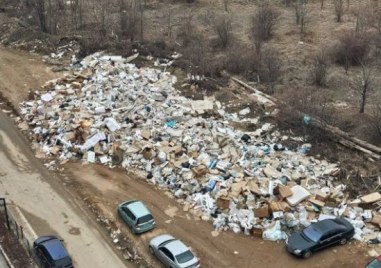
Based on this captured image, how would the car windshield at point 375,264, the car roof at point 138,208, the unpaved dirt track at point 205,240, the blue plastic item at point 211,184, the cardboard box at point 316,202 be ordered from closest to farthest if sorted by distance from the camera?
1. the car windshield at point 375,264
2. the unpaved dirt track at point 205,240
3. the car roof at point 138,208
4. the cardboard box at point 316,202
5. the blue plastic item at point 211,184

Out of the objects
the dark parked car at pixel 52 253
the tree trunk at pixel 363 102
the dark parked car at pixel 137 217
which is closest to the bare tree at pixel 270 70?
the tree trunk at pixel 363 102

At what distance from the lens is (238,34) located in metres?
35.0

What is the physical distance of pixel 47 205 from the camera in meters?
21.4

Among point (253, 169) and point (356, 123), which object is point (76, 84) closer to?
point (253, 169)

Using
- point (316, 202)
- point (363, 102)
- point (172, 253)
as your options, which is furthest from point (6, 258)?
point (363, 102)

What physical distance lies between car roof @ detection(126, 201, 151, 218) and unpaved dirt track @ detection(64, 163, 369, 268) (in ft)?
2.47

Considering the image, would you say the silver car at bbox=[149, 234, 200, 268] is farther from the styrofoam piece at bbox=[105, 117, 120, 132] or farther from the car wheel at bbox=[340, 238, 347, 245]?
the styrofoam piece at bbox=[105, 117, 120, 132]

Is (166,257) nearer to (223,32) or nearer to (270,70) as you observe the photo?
(270,70)

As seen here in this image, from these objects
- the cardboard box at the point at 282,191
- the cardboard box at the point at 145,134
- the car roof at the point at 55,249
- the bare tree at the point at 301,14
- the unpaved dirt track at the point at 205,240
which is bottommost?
the unpaved dirt track at the point at 205,240

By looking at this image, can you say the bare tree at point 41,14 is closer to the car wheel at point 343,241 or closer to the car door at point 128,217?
the car door at point 128,217

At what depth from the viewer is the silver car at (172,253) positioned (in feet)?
58.3

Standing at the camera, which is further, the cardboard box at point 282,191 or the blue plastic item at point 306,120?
the blue plastic item at point 306,120

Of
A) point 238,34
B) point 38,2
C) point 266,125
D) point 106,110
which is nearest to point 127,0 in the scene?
point 38,2

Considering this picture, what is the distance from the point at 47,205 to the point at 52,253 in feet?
13.5
